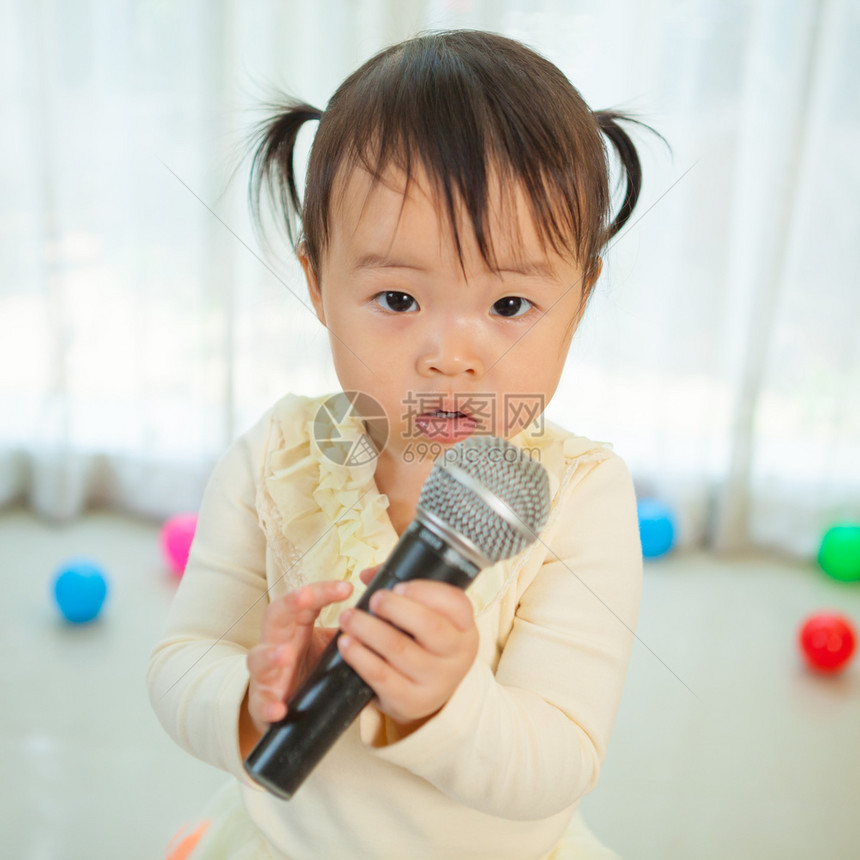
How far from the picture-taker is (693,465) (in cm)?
175

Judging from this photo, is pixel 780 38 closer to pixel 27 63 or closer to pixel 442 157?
pixel 442 157

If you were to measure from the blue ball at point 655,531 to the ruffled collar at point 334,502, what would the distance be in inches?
34.7

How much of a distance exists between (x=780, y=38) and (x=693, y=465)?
2.52 ft

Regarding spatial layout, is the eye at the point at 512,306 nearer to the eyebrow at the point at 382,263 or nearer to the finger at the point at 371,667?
the eyebrow at the point at 382,263

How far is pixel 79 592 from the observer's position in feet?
4.58

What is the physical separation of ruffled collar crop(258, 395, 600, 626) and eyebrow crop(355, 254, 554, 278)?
163 mm

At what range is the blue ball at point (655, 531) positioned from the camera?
64.8 inches


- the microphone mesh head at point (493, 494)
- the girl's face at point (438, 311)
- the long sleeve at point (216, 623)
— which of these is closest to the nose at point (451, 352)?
the girl's face at point (438, 311)

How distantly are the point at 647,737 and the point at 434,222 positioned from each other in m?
0.85

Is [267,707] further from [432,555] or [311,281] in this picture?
[311,281]

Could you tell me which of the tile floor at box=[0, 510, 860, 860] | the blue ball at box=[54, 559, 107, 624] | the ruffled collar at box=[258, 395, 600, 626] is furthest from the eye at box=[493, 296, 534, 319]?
the blue ball at box=[54, 559, 107, 624]

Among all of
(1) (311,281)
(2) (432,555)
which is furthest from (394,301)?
(2) (432,555)

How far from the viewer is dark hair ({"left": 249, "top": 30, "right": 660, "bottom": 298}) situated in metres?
0.62

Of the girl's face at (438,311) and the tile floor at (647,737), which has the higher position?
the girl's face at (438,311)
